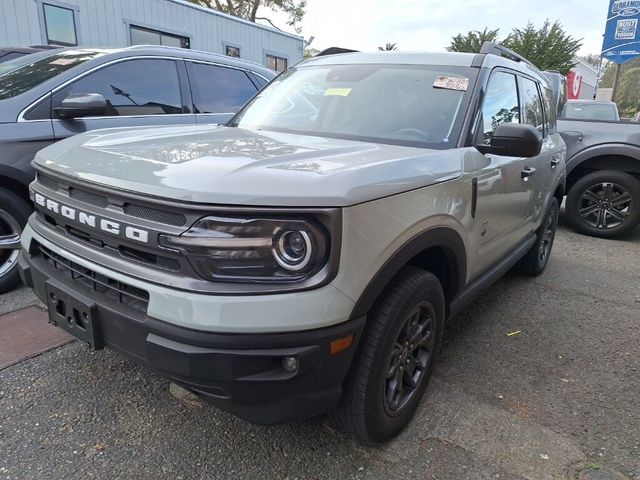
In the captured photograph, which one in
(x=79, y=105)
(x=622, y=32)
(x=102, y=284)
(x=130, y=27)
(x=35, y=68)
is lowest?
(x=102, y=284)

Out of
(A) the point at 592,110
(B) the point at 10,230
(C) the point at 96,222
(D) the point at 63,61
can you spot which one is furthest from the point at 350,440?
(A) the point at 592,110

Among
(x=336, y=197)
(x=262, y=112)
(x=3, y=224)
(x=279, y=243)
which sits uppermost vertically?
(x=262, y=112)

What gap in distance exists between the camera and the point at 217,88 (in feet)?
15.4

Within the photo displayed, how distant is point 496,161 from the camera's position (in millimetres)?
2803

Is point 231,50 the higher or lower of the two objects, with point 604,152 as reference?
higher

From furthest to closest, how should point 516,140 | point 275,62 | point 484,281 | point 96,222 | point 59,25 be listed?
point 275,62 → point 59,25 → point 484,281 → point 516,140 → point 96,222

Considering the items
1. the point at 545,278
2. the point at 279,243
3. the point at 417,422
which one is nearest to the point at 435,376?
the point at 417,422

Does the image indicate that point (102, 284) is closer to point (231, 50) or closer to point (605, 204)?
point (605, 204)

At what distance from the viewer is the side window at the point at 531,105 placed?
12.0 ft

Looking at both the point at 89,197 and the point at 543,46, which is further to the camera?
the point at 543,46

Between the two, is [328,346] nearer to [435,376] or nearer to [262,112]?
[435,376]

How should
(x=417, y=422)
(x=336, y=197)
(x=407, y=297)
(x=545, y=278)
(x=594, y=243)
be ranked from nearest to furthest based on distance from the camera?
1. (x=336, y=197)
2. (x=407, y=297)
3. (x=417, y=422)
4. (x=545, y=278)
5. (x=594, y=243)

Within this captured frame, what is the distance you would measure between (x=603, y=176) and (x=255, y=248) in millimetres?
6116

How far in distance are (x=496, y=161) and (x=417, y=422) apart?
4.98 ft
